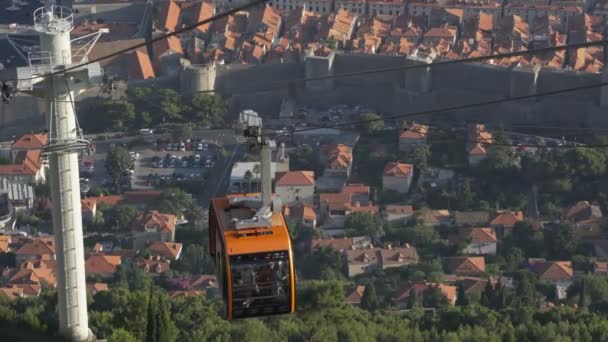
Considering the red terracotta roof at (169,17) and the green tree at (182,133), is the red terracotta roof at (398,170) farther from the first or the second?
the red terracotta roof at (169,17)

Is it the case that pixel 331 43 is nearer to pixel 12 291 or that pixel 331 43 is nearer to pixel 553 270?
pixel 553 270

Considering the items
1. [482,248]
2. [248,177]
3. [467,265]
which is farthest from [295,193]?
[467,265]

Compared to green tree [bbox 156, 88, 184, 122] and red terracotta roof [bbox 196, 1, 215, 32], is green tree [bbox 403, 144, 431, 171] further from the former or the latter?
red terracotta roof [bbox 196, 1, 215, 32]

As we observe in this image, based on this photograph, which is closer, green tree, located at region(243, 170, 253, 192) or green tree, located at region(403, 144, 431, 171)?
green tree, located at region(243, 170, 253, 192)

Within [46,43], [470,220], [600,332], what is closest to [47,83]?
[46,43]

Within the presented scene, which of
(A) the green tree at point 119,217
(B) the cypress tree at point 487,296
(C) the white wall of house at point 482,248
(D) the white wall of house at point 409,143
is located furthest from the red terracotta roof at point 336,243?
(D) the white wall of house at point 409,143

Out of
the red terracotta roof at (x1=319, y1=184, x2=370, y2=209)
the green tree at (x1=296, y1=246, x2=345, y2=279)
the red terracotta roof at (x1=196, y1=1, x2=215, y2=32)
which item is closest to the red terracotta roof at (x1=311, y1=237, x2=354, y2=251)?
the green tree at (x1=296, y1=246, x2=345, y2=279)
